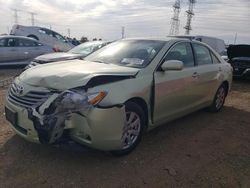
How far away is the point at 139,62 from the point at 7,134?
2.25 meters

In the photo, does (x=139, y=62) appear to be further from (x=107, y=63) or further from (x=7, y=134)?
(x=7, y=134)

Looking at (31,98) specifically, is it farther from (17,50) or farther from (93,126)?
(17,50)

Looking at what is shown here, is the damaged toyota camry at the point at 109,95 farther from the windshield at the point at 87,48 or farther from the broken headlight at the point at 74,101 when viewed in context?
the windshield at the point at 87,48

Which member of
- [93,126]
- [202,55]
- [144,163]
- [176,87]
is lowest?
[144,163]

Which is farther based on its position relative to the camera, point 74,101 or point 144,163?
point 144,163

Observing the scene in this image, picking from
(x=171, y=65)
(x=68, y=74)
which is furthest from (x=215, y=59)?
(x=68, y=74)

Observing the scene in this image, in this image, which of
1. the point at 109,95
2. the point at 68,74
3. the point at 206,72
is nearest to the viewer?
the point at 109,95

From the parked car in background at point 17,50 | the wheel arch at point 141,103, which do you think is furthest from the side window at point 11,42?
the wheel arch at point 141,103

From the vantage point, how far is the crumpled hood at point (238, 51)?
39.7 ft

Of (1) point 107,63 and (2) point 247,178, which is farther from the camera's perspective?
(1) point 107,63

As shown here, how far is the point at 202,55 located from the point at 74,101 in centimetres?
327

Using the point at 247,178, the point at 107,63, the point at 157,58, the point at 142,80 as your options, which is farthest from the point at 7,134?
the point at 247,178

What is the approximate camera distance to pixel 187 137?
5.09 m

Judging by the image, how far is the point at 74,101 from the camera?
3.58 meters
